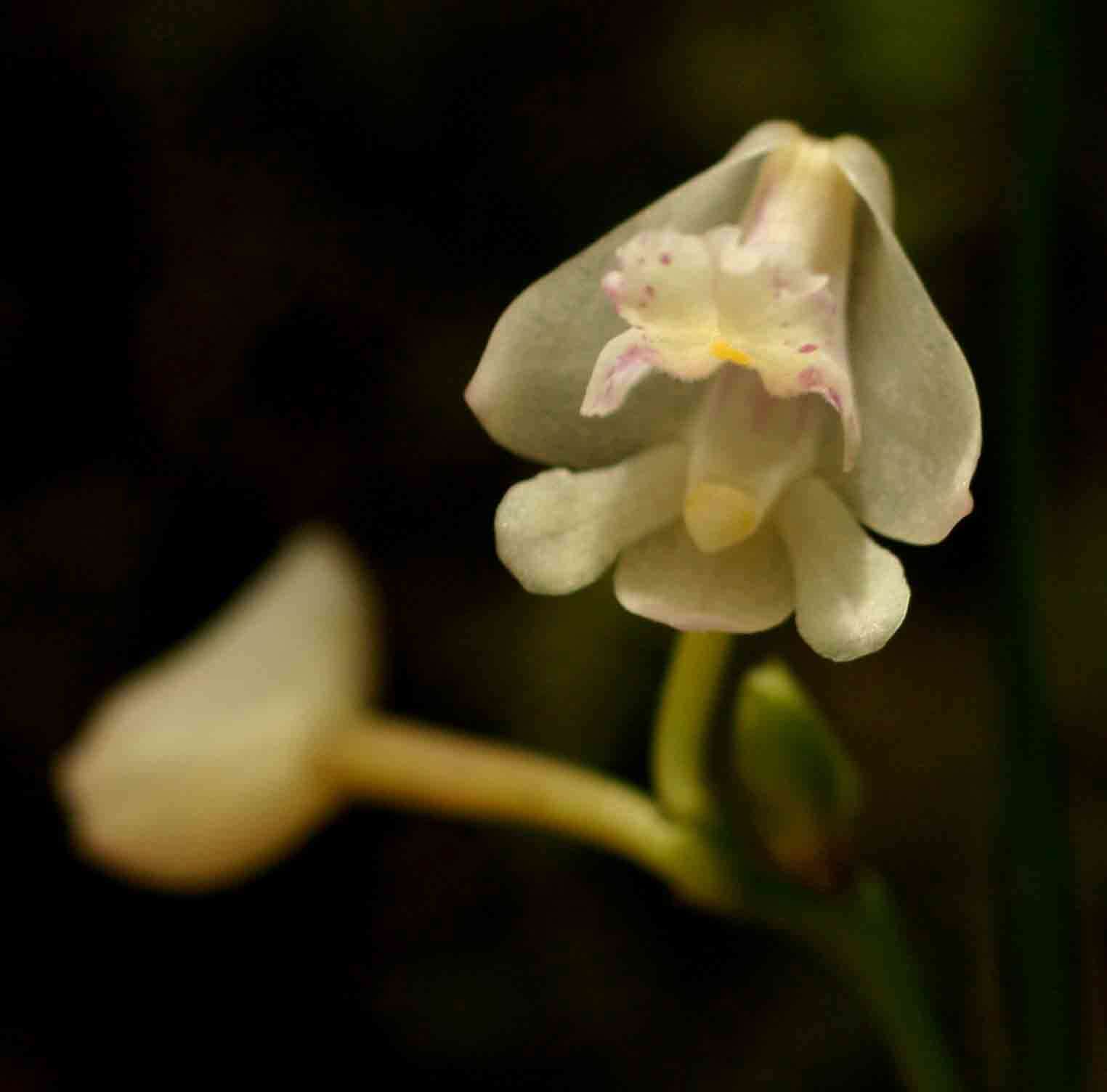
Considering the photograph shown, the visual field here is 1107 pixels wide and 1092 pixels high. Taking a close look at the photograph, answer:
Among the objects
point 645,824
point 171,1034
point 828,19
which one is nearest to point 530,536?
point 645,824

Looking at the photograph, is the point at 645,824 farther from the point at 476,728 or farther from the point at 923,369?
the point at 476,728

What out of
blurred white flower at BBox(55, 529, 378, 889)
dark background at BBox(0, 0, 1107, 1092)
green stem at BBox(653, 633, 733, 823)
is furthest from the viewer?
dark background at BBox(0, 0, 1107, 1092)

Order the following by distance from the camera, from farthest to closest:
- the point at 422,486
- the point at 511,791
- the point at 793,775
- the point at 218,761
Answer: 1. the point at 422,486
2. the point at 218,761
3. the point at 511,791
4. the point at 793,775

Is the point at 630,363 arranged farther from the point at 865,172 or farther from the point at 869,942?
the point at 869,942

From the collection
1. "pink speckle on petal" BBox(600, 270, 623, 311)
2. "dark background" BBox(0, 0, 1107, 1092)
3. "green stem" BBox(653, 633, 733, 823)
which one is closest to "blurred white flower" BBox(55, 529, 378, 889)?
"green stem" BBox(653, 633, 733, 823)

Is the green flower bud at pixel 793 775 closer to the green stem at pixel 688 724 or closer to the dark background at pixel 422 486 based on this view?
the green stem at pixel 688 724

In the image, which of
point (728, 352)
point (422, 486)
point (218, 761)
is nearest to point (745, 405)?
point (728, 352)

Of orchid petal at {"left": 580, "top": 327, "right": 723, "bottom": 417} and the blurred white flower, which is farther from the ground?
orchid petal at {"left": 580, "top": 327, "right": 723, "bottom": 417}

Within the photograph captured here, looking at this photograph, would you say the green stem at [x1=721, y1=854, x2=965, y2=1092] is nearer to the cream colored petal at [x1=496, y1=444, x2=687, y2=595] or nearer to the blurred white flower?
the cream colored petal at [x1=496, y1=444, x2=687, y2=595]
